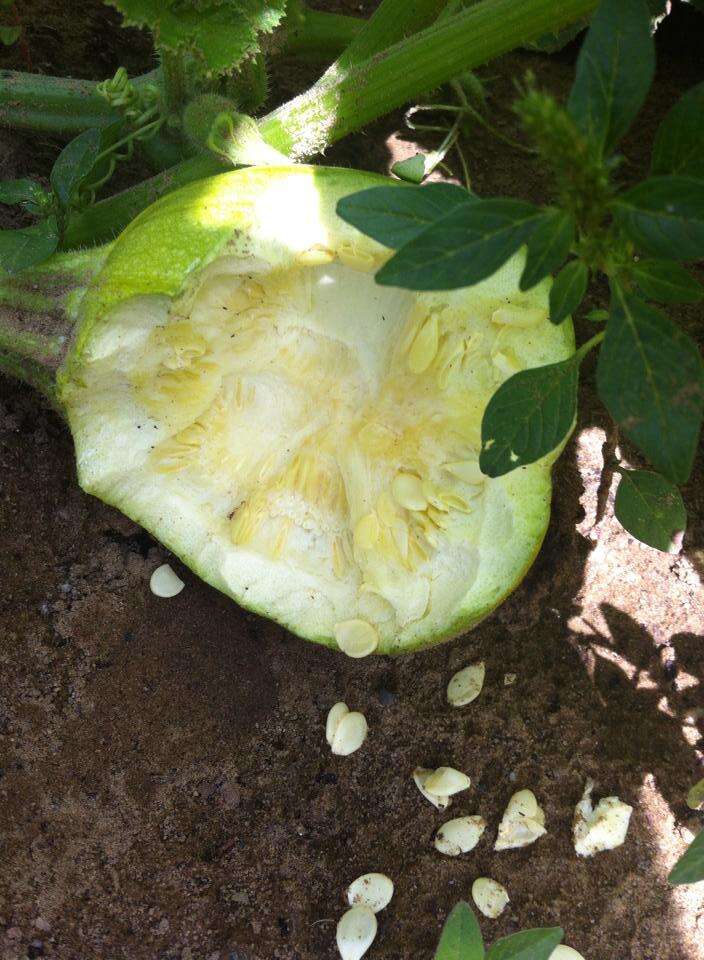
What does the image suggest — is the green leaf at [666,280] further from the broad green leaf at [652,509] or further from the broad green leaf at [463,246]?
the broad green leaf at [652,509]

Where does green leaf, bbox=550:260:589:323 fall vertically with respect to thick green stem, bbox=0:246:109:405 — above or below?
above

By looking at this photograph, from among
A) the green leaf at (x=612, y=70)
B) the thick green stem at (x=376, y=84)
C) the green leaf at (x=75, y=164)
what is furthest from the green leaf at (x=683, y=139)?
the green leaf at (x=75, y=164)

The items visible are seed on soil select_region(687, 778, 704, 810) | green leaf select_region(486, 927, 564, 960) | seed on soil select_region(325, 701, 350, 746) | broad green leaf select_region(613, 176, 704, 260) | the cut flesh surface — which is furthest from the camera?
seed on soil select_region(325, 701, 350, 746)

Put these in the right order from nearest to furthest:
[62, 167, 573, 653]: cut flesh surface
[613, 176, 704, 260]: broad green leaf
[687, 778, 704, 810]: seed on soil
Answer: [613, 176, 704, 260]: broad green leaf < [62, 167, 573, 653]: cut flesh surface < [687, 778, 704, 810]: seed on soil

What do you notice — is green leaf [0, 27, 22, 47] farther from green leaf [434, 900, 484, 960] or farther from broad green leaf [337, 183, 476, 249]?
green leaf [434, 900, 484, 960]

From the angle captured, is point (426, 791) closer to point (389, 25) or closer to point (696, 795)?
point (696, 795)

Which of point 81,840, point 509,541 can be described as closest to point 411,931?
point 81,840

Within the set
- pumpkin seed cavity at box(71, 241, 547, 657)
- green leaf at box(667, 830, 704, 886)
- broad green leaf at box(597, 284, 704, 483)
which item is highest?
broad green leaf at box(597, 284, 704, 483)

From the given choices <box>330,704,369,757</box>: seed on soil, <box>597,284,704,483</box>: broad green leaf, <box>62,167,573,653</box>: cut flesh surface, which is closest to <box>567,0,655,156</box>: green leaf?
<box>597,284,704,483</box>: broad green leaf

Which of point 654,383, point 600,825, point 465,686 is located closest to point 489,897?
point 600,825
